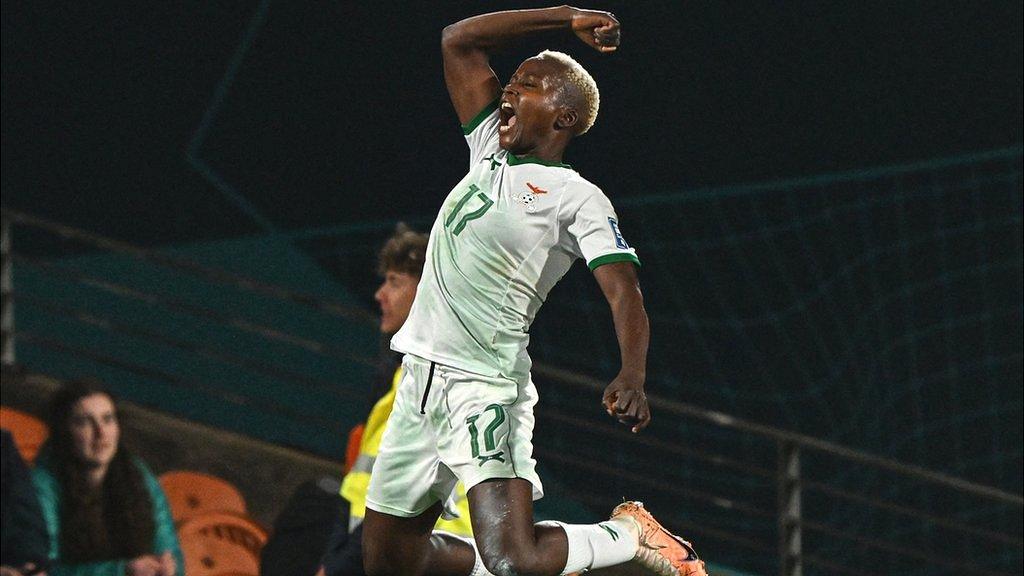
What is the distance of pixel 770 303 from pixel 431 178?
6.97 feet

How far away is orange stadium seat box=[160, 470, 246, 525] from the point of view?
7.10 m

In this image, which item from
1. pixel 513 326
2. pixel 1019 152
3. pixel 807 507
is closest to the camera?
pixel 513 326

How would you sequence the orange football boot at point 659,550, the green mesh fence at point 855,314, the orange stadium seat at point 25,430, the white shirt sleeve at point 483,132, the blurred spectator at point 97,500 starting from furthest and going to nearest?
the green mesh fence at point 855,314 < the orange stadium seat at point 25,430 < the blurred spectator at point 97,500 < the orange football boot at point 659,550 < the white shirt sleeve at point 483,132

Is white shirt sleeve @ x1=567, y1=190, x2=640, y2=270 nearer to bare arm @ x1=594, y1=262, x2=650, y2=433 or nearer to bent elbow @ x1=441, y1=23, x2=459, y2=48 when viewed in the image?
bare arm @ x1=594, y1=262, x2=650, y2=433

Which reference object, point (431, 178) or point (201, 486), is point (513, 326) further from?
point (431, 178)

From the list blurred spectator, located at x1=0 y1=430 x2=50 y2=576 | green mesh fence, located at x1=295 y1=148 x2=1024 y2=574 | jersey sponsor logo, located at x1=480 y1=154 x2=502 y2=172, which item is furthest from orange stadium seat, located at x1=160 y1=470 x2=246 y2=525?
green mesh fence, located at x1=295 y1=148 x2=1024 y2=574

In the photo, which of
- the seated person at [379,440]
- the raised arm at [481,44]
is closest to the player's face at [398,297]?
the seated person at [379,440]

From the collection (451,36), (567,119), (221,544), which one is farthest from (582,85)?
(221,544)

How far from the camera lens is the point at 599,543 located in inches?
183

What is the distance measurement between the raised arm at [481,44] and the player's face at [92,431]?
2.37 meters

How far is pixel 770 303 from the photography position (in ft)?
33.1

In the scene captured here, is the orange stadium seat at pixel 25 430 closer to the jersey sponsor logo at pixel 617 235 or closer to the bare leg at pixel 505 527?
the bare leg at pixel 505 527

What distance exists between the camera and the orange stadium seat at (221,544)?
6711mm

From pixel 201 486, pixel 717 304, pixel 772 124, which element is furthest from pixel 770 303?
pixel 201 486
